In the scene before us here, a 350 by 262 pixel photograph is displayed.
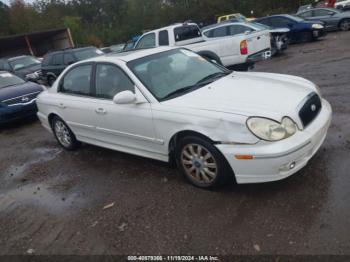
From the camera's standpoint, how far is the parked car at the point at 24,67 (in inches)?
604

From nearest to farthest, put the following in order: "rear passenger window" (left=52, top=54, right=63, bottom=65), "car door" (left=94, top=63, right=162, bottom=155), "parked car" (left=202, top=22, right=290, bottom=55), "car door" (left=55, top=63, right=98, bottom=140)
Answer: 1. "car door" (left=94, top=63, right=162, bottom=155)
2. "car door" (left=55, top=63, right=98, bottom=140)
3. "parked car" (left=202, top=22, right=290, bottom=55)
4. "rear passenger window" (left=52, top=54, right=63, bottom=65)

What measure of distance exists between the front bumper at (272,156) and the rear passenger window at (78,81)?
253 centimetres

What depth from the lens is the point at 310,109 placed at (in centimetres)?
395

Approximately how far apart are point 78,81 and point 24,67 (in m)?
12.4

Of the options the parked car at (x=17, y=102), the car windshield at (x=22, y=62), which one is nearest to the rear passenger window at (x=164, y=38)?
the parked car at (x=17, y=102)

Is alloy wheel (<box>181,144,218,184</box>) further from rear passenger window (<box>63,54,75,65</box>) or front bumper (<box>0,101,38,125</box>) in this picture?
rear passenger window (<box>63,54,75,65</box>)

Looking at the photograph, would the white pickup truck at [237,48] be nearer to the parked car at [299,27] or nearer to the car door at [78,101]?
the car door at [78,101]

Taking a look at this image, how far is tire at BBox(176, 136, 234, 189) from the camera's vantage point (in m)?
3.78

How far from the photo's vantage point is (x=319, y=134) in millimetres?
3838

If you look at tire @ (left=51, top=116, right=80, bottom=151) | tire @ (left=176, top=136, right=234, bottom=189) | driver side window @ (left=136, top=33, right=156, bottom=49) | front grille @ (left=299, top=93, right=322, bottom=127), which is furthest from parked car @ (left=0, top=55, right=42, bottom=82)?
front grille @ (left=299, top=93, right=322, bottom=127)

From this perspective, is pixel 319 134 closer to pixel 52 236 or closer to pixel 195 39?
pixel 52 236

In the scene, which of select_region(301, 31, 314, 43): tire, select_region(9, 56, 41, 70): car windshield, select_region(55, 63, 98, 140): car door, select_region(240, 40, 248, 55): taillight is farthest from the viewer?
select_region(9, 56, 41, 70): car windshield

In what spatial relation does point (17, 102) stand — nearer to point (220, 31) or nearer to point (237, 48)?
point (237, 48)

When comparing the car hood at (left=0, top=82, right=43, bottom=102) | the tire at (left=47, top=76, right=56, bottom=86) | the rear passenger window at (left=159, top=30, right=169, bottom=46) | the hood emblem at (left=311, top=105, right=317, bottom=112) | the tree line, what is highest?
the hood emblem at (left=311, top=105, right=317, bottom=112)
